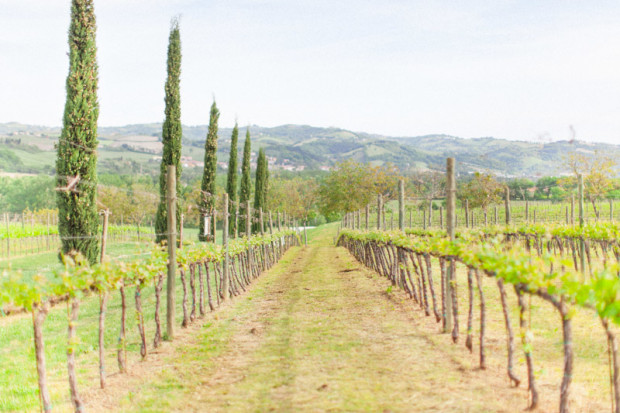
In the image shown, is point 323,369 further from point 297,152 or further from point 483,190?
point 297,152

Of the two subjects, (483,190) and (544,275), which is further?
(483,190)

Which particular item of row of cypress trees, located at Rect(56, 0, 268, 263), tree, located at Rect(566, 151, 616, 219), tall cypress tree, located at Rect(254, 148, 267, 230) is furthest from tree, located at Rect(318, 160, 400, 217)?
row of cypress trees, located at Rect(56, 0, 268, 263)

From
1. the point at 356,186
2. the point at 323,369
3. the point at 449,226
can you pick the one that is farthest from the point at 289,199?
the point at 323,369

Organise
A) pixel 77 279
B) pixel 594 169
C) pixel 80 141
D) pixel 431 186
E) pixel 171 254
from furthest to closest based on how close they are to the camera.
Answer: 1. pixel 594 169
2. pixel 431 186
3. pixel 80 141
4. pixel 171 254
5. pixel 77 279

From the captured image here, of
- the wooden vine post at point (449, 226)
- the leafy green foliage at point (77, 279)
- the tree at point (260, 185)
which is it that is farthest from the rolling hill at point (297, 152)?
the leafy green foliage at point (77, 279)

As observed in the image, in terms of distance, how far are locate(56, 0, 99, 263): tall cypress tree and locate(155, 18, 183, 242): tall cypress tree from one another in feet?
15.3

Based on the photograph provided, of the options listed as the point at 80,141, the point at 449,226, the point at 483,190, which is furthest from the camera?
the point at 483,190

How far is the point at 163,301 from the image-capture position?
44.5ft

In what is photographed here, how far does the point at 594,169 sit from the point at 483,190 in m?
5.47

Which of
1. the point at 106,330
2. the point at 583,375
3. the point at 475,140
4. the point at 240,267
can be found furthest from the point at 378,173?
the point at 475,140

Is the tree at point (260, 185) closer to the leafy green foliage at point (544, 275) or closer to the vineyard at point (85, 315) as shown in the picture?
the vineyard at point (85, 315)

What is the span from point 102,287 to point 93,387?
1375 mm

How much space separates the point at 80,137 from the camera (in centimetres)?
1317

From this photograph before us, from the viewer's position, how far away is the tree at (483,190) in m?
27.0
